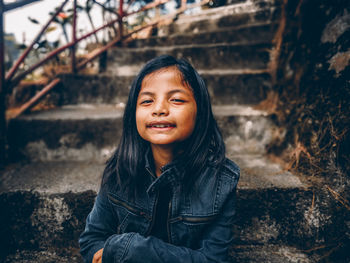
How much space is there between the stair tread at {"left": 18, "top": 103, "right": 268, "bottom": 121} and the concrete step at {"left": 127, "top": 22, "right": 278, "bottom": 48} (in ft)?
2.98

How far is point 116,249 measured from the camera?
838 millimetres

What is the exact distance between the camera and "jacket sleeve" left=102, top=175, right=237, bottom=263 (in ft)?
2.70

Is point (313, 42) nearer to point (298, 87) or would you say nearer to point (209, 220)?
point (298, 87)

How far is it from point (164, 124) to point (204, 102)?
0.22 metres

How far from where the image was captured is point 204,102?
976mm

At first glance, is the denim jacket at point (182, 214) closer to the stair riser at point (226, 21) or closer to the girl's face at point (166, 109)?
the girl's face at point (166, 109)

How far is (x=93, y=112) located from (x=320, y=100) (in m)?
1.69

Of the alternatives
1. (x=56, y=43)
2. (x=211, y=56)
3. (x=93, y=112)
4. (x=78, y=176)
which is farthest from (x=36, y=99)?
(x=211, y=56)

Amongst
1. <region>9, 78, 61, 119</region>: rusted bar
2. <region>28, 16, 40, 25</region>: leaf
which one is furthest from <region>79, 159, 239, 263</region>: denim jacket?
<region>28, 16, 40, 25</region>: leaf

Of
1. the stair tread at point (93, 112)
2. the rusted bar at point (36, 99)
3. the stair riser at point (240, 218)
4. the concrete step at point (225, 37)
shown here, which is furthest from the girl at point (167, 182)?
the concrete step at point (225, 37)

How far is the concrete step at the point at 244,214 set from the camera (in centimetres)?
122

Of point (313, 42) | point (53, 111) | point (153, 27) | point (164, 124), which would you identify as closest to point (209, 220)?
point (164, 124)

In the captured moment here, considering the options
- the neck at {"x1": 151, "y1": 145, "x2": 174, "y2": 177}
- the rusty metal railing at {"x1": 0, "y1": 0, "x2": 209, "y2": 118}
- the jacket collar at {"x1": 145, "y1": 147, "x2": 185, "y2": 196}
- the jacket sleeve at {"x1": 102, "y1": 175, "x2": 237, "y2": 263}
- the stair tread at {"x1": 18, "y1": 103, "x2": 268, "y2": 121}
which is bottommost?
the jacket sleeve at {"x1": 102, "y1": 175, "x2": 237, "y2": 263}

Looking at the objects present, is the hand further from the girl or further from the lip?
the lip
